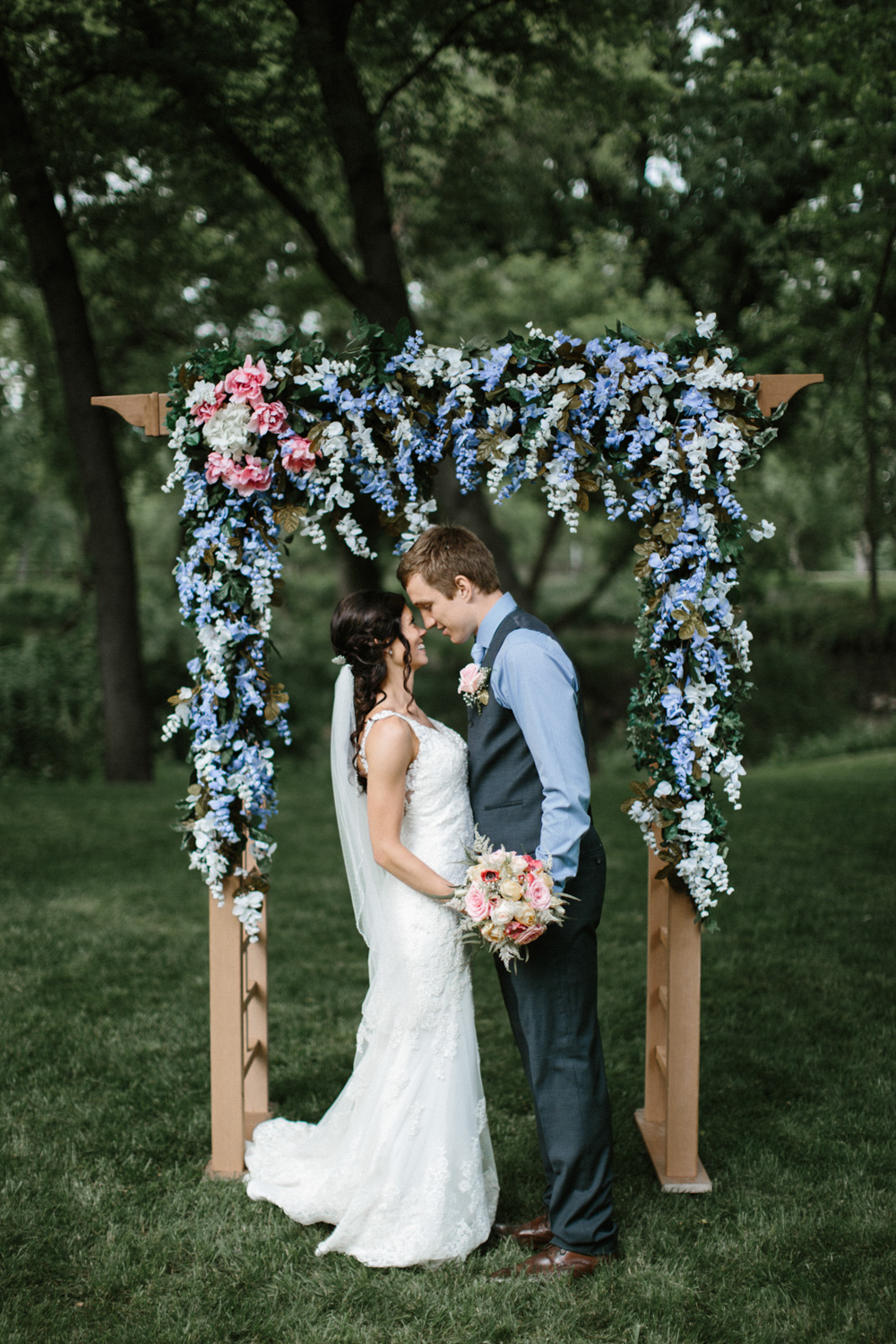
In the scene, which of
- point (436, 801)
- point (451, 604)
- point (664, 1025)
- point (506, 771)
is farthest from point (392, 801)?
point (664, 1025)

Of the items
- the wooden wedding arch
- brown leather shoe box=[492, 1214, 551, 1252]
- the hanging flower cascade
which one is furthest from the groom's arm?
brown leather shoe box=[492, 1214, 551, 1252]

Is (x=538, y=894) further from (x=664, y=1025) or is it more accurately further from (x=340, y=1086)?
(x=340, y=1086)

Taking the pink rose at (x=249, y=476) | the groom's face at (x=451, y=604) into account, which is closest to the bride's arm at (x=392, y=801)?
the groom's face at (x=451, y=604)

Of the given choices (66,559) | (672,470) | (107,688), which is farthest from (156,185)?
(66,559)

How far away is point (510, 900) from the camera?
9.53ft

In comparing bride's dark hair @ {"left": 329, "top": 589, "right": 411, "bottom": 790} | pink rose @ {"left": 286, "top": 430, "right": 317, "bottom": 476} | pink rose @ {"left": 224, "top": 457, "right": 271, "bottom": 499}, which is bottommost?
bride's dark hair @ {"left": 329, "top": 589, "right": 411, "bottom": 790}

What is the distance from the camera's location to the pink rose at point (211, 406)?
3436 millimetres

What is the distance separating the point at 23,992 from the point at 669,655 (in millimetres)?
4024

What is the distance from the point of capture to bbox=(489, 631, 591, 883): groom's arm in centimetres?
296

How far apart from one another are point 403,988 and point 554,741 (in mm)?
1052

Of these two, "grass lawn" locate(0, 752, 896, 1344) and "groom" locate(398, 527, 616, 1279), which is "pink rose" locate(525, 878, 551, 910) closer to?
"groom" locate(398, 527, 616, 1279)

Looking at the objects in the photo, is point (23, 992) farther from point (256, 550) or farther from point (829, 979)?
point (829, 979)

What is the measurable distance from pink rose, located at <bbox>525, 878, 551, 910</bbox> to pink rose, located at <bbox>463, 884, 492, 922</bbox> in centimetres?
12

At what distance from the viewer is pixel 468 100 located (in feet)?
37.2
